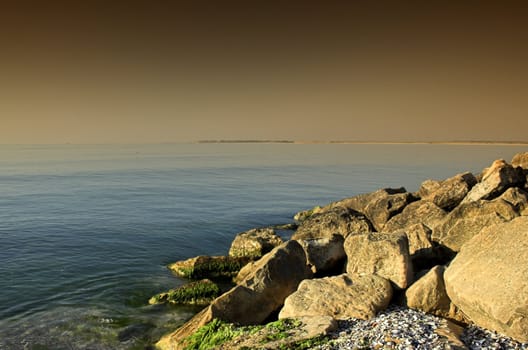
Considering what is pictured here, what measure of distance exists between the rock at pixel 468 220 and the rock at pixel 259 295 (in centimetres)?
709

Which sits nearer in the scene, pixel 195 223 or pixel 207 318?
pixel 207 318

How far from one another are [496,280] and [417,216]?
42.2ft

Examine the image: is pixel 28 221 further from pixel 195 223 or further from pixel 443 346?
pixel 443 346

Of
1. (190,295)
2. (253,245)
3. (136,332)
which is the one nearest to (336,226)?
(253,245)

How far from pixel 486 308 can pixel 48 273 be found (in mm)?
22327

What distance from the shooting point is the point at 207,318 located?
544 inches

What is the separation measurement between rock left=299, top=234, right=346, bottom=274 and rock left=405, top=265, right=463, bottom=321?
219 inches

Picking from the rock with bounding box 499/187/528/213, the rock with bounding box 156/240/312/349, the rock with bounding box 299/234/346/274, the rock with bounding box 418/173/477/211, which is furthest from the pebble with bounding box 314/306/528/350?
the rock with bounding box 418/173/477/211

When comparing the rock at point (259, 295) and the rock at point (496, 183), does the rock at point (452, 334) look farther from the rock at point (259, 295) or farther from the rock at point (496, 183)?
the rock at point (496, 183)

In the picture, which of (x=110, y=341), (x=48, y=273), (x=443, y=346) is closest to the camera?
(x=443, y=346)

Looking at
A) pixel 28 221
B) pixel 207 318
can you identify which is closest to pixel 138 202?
pixel 28 221

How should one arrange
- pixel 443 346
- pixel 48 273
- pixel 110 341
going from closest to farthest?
1. pixel 443 346
2. pixel 110 341
3. pixel 48 273

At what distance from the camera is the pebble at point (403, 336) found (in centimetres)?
1005

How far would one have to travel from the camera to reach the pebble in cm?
1005
